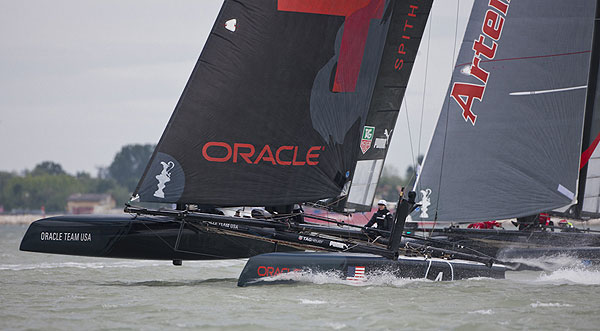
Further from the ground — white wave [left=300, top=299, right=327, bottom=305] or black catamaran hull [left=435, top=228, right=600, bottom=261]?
black catamaran hull [left=435, top=228, right=600, bottom=261]

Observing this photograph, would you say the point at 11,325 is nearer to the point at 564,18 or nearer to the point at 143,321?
the point at 143,321

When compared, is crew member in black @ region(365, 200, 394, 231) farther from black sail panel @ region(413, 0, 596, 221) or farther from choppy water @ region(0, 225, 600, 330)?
black sail panel @ region(413, 0, 596, 221)

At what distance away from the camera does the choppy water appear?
8352 millimetres

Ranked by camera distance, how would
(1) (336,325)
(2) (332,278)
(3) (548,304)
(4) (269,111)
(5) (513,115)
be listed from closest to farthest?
(1) (336,325) < (3) (548,304) < (2) (332,278) < (4) (269,111) < (5) (513,115)

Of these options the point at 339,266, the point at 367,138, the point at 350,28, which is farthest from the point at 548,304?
the point at 367,138

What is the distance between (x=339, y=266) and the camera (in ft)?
36.1

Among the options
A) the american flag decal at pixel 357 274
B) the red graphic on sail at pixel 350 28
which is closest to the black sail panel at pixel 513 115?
the red graphic on sail at pixel 350 28

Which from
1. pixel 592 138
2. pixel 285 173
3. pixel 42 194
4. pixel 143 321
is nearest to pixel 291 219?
pixel 285 173

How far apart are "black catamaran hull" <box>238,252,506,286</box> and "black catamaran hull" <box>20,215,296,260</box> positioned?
108cm

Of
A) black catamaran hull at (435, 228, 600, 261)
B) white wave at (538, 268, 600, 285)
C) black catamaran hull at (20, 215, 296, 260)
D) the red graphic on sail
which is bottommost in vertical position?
black catamaran hull at (20, 215, 296, 260)

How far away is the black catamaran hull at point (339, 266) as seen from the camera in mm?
10852

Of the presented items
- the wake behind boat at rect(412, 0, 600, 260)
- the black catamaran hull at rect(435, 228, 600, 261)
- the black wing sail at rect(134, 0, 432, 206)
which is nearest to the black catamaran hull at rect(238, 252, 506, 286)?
the black wing sail at rect(134, 0, 432, 206)

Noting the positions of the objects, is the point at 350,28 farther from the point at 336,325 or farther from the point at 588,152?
the point at 588,152

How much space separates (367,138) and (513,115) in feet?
8.75
